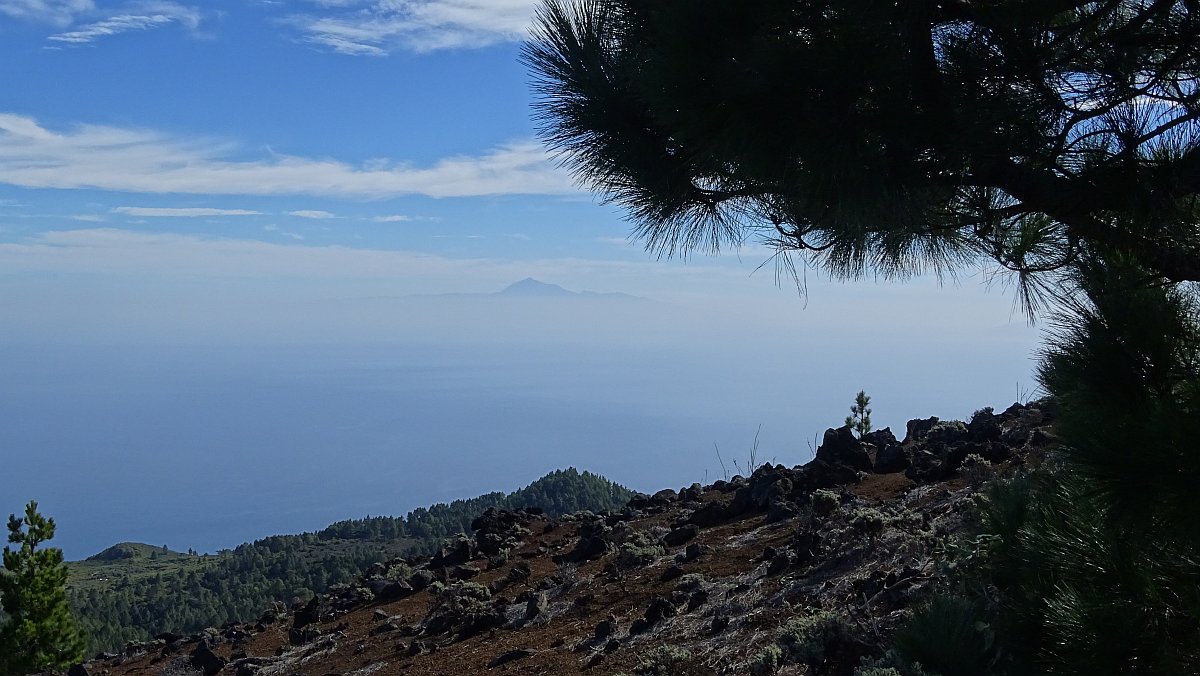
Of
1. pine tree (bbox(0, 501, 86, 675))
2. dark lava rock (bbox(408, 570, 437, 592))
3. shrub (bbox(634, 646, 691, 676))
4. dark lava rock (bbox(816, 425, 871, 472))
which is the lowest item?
pine tree (bbox(0, 501, 86, 675))

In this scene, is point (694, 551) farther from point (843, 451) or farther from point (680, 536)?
point (843, 451)

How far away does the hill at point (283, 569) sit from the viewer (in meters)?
29.7

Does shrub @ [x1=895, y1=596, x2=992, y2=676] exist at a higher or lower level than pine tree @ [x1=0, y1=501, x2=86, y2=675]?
higher

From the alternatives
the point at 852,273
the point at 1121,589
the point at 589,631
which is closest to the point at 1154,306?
the point at 1121,589

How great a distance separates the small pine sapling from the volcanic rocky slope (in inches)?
37.9

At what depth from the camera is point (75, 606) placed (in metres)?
39.3

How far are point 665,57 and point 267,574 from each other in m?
38.7

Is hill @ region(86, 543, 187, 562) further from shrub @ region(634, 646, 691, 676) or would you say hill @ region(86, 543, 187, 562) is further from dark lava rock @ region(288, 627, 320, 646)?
shrub @ region(634, 646, 691, 676)

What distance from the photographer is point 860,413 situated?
14.5 meters

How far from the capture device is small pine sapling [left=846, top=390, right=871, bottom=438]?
14312mm

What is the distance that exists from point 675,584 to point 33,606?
42.1 ft

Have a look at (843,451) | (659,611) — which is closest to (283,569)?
(843,451)

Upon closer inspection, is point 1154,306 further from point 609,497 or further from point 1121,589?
point 609,497

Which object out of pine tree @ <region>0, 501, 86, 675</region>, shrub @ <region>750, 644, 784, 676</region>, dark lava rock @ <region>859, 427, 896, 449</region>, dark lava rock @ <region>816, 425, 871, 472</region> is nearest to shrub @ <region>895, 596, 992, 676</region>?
shrub @ <region>750, 644, 784, 676</region>
